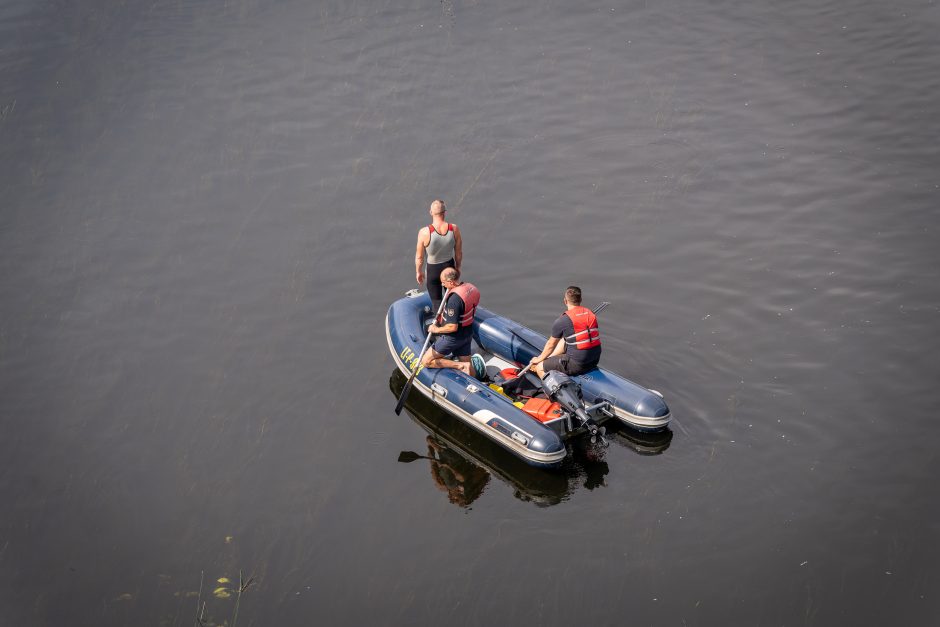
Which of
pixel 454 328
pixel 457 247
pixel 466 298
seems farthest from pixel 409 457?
pixel 457 247

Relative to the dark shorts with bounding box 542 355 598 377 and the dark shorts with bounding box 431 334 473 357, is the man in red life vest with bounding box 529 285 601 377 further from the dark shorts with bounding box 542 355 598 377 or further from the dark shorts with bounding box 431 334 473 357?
the dark shorts with bounding box 431 334 473 357

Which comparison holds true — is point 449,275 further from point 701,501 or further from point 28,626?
point 28,626

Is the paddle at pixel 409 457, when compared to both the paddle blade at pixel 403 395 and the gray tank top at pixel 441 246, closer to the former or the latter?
the paddle blade at pixel 403 395

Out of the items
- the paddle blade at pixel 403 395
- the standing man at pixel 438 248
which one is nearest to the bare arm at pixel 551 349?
the paddle blade at pixel 403 395

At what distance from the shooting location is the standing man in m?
11.7

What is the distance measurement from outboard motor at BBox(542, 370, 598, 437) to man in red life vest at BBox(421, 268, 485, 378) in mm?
1096

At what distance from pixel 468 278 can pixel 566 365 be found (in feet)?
10.5

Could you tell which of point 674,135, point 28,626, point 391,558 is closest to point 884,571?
point 391,558

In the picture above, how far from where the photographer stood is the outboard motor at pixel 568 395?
34.4 ft

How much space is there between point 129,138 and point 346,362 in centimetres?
757

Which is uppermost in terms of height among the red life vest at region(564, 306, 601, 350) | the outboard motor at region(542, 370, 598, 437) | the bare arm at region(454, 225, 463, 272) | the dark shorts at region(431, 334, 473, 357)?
the bare arm at region(454, 225, 463, 272)

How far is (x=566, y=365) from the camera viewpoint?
1091cm

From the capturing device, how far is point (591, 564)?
9078 mm

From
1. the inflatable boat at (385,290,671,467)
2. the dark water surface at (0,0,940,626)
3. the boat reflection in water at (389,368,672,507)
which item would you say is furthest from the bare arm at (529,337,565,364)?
the dark water surface at (0,0,940,626)
